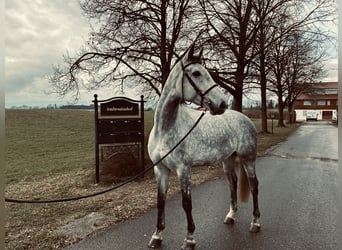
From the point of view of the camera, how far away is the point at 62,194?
16.2ft

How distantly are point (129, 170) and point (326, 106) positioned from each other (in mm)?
35817

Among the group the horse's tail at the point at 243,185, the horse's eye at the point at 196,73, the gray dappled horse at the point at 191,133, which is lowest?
the horse's tail at the point at 243,185

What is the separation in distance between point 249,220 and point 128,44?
225 inches

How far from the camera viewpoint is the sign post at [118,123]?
5.32 meters

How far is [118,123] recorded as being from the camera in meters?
5.52

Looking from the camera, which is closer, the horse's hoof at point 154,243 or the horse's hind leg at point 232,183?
the horse's hoof at point 154,243

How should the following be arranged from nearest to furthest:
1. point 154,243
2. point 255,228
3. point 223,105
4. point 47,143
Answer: point 223,105 < point 154,243 < point 255,228 < point 47,143

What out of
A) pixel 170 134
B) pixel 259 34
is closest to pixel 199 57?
pixel 170 134

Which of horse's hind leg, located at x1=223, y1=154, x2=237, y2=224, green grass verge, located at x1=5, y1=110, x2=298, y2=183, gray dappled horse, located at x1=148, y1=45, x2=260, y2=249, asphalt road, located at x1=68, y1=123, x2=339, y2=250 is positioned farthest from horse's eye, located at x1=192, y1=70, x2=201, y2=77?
green grass verge, located at x1=5, y1=110, x2=298, y2=183

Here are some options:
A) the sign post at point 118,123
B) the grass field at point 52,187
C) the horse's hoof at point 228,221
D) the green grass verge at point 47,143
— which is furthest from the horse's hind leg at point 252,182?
the green grass verge at point 47,143

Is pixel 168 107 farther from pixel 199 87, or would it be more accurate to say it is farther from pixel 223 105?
pixel 223 105

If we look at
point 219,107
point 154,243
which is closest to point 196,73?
point 219,107

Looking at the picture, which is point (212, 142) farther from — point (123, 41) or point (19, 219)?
point (123, 41)

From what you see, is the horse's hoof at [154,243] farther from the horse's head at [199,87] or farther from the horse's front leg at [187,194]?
the horse's head at [199,87]
